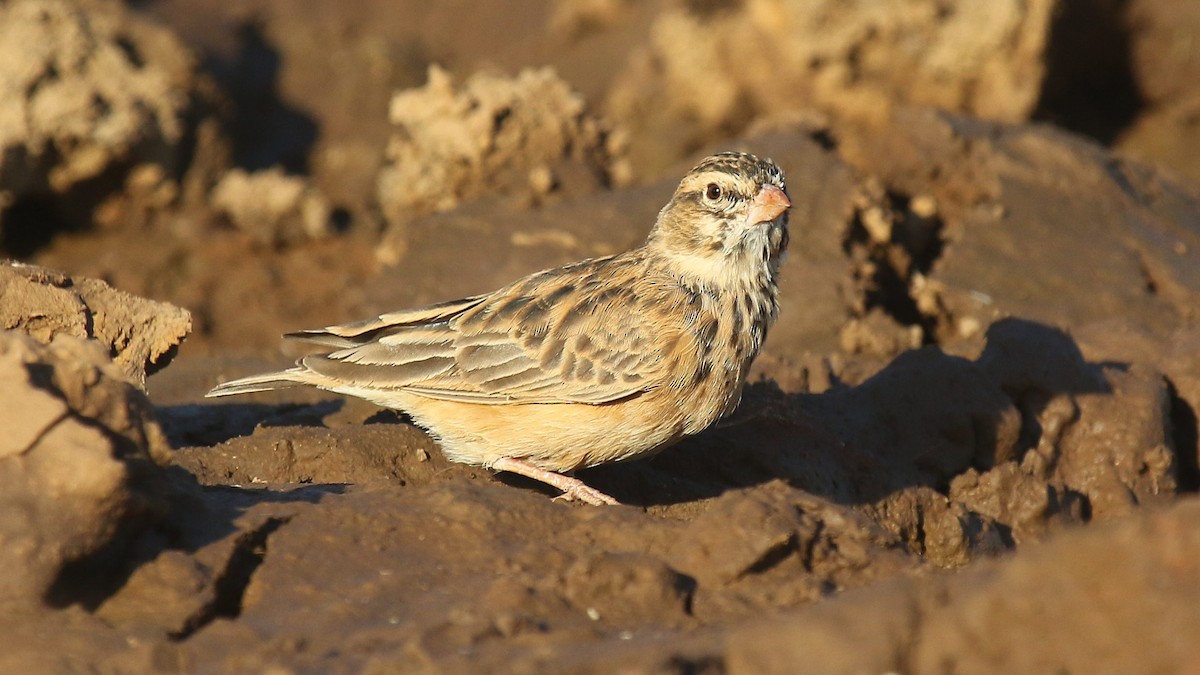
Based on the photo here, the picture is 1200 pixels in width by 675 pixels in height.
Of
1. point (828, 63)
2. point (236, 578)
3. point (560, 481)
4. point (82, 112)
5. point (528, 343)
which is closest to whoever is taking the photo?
point (236, 578)

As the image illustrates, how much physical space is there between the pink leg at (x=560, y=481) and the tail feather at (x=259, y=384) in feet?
3.98

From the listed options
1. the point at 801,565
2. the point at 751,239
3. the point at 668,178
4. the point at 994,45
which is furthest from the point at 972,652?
the point at 994,45

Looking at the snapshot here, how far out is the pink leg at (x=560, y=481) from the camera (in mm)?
6877

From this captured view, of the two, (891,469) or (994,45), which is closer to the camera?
(891,469)

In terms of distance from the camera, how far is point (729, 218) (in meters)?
7.33

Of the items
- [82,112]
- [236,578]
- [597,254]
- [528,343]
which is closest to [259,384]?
[528,343]

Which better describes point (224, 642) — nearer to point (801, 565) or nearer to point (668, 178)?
point (801, 565)

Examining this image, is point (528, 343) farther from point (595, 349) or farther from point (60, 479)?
point (60, 479)

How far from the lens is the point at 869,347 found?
970 centimetres

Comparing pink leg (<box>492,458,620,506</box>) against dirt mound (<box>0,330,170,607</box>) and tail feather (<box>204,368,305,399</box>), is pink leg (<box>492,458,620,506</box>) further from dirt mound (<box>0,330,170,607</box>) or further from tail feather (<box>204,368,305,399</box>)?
dirt mound (<box>0,330,170,607</box>)

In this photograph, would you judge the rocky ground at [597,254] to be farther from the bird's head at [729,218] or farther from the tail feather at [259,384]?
the bird's head at [729,218]

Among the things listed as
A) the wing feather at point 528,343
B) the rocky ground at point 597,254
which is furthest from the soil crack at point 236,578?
the wing feather at point 528,343

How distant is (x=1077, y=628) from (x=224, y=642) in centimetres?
278

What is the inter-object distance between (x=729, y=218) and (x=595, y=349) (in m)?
1.01
